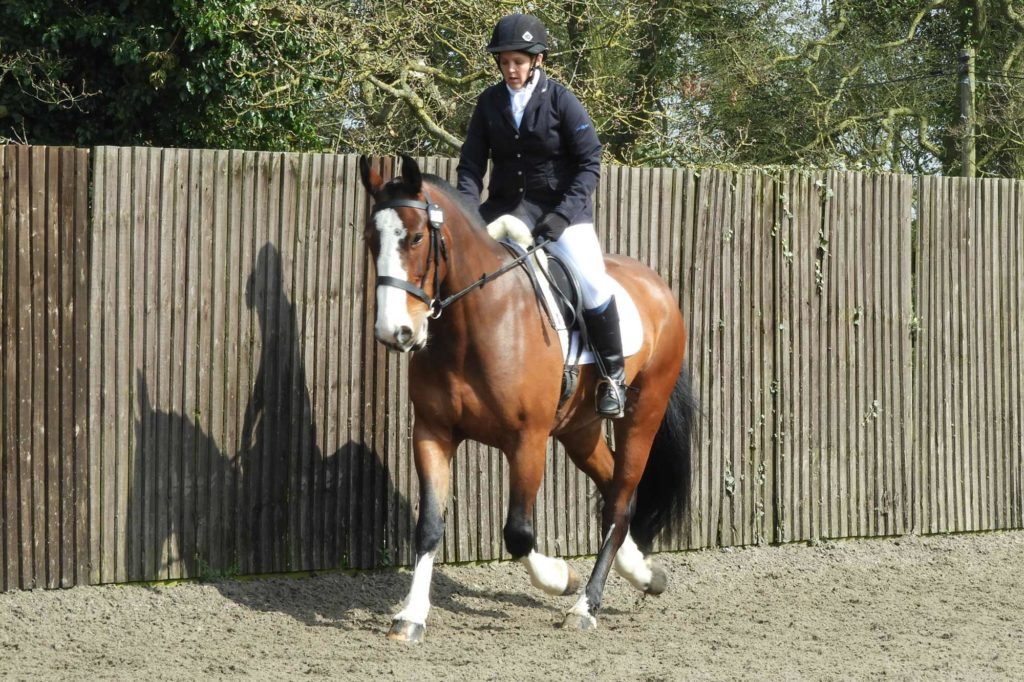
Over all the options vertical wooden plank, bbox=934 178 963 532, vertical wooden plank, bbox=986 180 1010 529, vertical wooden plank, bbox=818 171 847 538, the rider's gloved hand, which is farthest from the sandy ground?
the rider's gloved hand

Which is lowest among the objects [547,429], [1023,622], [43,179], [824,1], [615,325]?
[1023,622]

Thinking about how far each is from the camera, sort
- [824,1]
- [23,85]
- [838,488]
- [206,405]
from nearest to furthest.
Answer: [206,405]
[838,488]
[23,85]
[824,1]

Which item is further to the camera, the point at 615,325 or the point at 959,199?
the point at 959,199

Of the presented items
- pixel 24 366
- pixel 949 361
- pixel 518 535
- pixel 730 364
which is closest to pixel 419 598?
pixel 518 535

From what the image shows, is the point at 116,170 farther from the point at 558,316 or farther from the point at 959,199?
the point at 959,199

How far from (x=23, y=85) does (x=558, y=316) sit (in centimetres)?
804

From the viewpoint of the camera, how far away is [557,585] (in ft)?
19.9

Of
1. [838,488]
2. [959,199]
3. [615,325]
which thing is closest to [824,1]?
[959,199]

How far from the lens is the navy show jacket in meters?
6.03

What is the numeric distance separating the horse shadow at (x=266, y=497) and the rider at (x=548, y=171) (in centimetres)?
132

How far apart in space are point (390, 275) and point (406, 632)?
1.68 meters

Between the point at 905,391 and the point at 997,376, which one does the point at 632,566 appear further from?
the point at 997,376

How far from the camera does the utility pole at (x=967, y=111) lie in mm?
16375

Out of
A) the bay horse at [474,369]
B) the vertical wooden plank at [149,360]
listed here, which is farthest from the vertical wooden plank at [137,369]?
the bay horse at [474,369]
